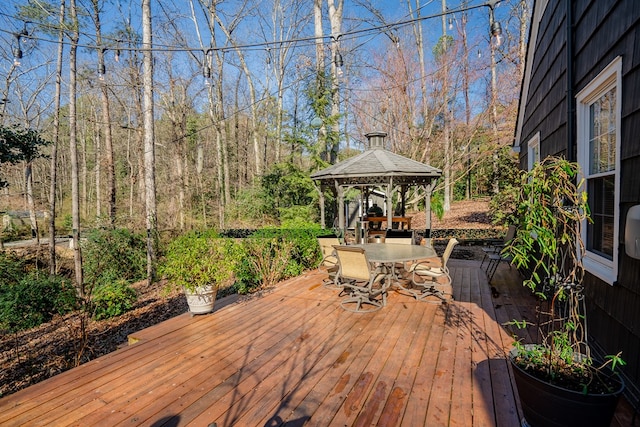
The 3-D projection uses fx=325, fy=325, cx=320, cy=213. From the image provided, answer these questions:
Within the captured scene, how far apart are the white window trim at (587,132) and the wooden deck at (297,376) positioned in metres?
1.05

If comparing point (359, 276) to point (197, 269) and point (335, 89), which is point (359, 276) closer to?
point (197, 269)

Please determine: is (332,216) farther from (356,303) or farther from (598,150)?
(598,150)

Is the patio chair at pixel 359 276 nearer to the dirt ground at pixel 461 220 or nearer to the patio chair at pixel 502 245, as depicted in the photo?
the patio chair at pixel 502 245

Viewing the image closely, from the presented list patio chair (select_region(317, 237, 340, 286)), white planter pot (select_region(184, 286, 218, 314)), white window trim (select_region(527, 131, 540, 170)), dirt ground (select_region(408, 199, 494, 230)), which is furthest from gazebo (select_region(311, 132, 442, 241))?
dirt ground (select_region(408, 199, 494, 230))

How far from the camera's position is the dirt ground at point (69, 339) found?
15.4 feet

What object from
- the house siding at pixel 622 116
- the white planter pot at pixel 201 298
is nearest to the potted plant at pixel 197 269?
the white planter pot at pixel 201 298

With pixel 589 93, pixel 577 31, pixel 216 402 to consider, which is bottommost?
pixel 216 402

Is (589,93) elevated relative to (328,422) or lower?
elevated

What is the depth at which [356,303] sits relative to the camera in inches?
177

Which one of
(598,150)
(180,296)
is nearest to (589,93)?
(598,150)

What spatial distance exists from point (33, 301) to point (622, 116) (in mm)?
10567

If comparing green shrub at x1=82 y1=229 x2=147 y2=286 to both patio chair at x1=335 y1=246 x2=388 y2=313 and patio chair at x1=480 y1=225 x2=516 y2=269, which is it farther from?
patio chair at x1=480 y1=225 x2=516 y2=269

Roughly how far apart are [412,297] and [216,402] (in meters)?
3.20

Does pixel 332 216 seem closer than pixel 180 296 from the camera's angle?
No
